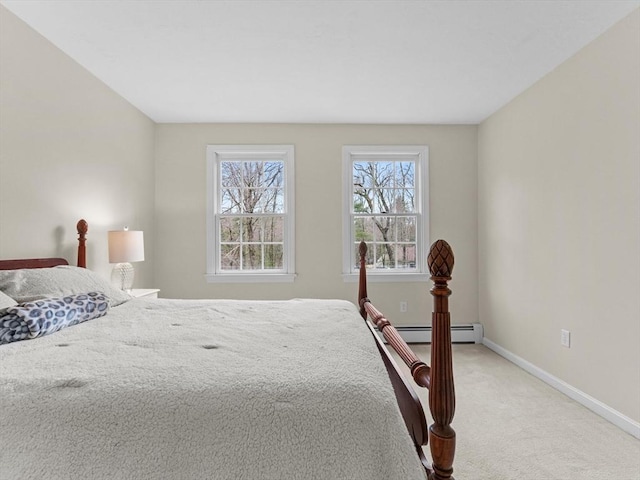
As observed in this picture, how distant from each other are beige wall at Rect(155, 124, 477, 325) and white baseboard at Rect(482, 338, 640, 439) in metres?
0.89

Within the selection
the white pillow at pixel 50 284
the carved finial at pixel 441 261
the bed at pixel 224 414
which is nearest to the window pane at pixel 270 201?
the white pillow at pixel 50 284

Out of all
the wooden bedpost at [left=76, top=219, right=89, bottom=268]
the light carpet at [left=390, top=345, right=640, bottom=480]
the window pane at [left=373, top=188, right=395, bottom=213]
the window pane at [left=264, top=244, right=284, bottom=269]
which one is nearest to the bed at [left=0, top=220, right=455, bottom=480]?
the light carpet at [left=390, top=345, right=640, bottom=480]

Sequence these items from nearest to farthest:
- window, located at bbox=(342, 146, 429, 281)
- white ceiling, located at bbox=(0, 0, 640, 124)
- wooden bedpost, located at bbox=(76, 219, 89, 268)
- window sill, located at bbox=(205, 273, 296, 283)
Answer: white ceiling, located at bbox=(0, 0, 640, 124) < wooden bedpost, located at bbox=(76, 219, 89, 268) < window sill, located at bbox=(205, 273, 296, 283) < window, located at bbox=(342, 146, 429, 281)

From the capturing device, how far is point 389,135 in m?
4.35

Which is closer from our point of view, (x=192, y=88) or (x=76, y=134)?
(x=76, y=134)

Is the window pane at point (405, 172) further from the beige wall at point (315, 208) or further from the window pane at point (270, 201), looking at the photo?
the window pane at point (270, 201)

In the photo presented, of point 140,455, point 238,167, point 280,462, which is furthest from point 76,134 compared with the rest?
point 280,462

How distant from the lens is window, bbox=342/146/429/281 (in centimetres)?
437

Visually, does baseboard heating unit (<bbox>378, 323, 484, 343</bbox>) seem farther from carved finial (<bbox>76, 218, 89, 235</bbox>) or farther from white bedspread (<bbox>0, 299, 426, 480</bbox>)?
white bedspread (<bbox>0, 299, 426, 480</bbox>)

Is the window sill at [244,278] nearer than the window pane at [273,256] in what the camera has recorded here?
Yes

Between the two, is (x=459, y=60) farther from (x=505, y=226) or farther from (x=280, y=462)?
(x=280, y=462)

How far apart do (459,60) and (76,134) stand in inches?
116

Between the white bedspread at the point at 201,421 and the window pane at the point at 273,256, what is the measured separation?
126 inches

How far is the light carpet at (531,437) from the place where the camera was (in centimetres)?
194
